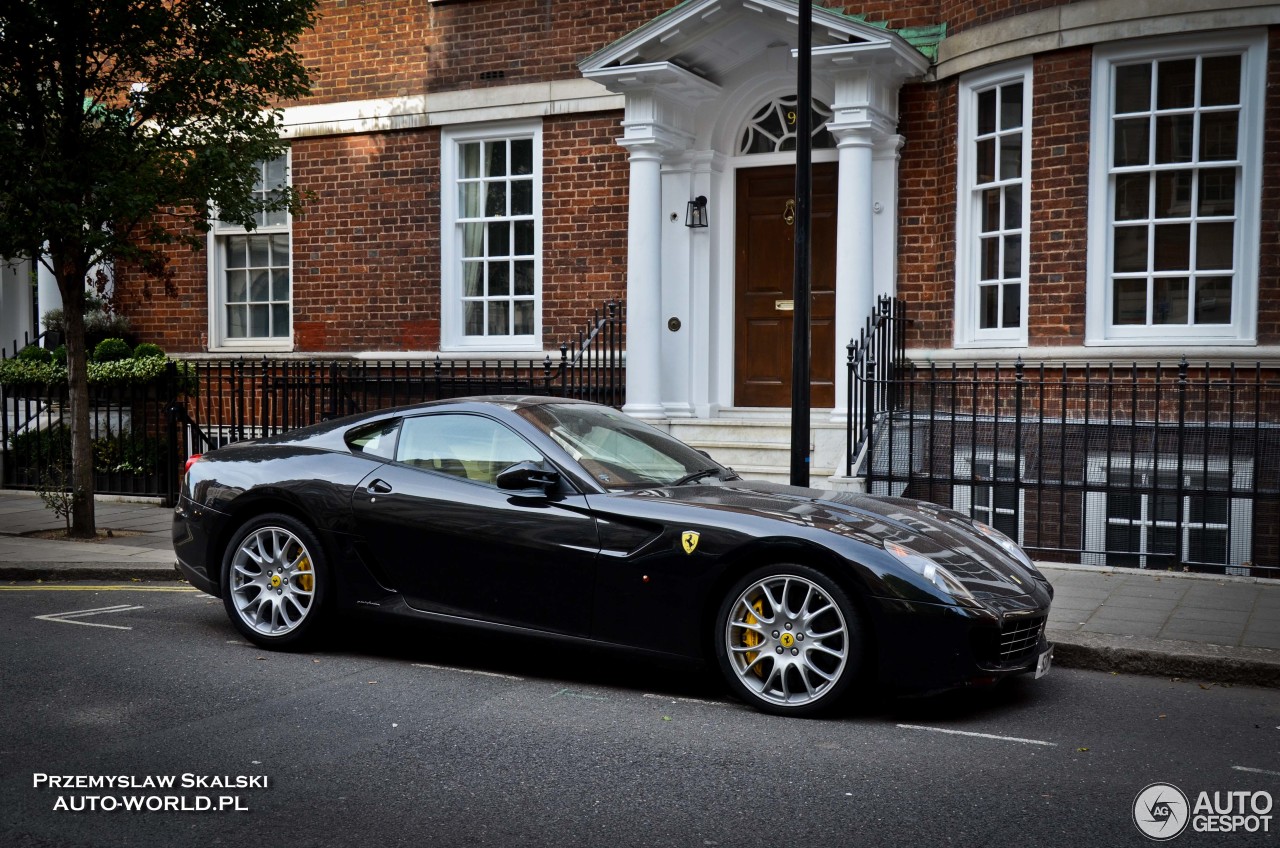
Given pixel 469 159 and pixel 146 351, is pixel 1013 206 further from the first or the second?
pixel 146 351

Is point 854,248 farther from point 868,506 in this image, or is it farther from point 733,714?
point 733,714

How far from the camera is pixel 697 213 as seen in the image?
1269 centimetres

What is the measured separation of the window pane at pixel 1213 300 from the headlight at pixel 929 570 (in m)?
6.36

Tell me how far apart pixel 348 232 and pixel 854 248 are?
21.6 feet

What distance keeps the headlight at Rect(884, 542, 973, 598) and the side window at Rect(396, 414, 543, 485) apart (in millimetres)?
1832

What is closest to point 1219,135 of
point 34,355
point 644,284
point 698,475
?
point 644,284

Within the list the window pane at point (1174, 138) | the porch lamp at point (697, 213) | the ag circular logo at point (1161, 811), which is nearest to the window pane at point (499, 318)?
the porch lamp at point (697, 213)

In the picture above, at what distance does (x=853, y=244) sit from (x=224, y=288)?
8.55 metres

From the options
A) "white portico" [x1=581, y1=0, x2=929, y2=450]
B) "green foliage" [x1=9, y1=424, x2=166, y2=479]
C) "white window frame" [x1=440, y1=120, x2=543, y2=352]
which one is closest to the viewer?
"white portico" [x1=581, y1=0, x2=929, y2=450]

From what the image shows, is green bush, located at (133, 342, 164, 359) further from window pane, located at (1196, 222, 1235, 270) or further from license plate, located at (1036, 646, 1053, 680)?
license plate, located at (1036, 646, 1053, 680)

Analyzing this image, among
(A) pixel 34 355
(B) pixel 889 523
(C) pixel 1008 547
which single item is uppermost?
(A) pixel 34 355

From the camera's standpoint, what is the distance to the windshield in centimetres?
619

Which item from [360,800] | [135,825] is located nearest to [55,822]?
[135,825]

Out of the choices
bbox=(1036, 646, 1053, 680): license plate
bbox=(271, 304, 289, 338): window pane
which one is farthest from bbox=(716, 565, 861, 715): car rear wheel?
bbox=(271, 304, 289, 338): window pane
